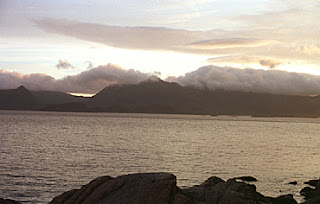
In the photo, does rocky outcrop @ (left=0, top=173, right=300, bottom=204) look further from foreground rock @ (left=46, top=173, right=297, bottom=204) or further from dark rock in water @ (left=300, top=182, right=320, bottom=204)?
dark rock in water @ (left=300, top=182, right=320, bottom=204)

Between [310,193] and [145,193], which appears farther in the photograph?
[310,193]

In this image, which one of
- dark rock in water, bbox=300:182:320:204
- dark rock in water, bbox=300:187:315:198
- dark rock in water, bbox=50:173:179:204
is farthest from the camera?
dark rock in water, bbox=300:187:315:198

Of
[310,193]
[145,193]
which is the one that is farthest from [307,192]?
[145,193]

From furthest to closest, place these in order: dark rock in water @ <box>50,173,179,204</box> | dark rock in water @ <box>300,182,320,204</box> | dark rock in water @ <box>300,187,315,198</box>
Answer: dark rock in water @ <box>300,187,315,198</box> < dark rock in water @ <box>300,182,320,204</box> < dark rock in water @ <box>50,173,179,204</box>

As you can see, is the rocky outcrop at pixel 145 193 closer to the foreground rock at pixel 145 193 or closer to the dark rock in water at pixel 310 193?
the foreground rock at pixel 145 193

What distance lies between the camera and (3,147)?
76.2 metres

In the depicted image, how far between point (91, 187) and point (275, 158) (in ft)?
166

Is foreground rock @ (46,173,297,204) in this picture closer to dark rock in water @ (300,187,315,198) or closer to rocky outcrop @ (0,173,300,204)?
rocky outcrop @ (0,173,300,204)

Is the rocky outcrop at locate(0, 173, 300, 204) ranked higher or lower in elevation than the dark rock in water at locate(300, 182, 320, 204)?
higher

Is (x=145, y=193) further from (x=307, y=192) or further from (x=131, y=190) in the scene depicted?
(x=307, y=192)

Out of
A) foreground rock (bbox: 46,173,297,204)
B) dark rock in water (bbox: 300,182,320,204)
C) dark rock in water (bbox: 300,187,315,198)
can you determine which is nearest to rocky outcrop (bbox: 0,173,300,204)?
foreground rock (bbox: 46,173,297,204)

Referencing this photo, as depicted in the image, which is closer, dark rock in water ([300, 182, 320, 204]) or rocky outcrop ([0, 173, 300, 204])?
rocky outcrop ([0, 173, 300, 204])

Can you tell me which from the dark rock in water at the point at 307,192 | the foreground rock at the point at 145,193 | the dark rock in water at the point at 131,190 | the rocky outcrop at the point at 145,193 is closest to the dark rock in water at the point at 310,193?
the dark rock in water at the point at 307,192

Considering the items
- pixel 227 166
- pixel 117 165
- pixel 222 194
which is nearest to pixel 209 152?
pixel 227 166
